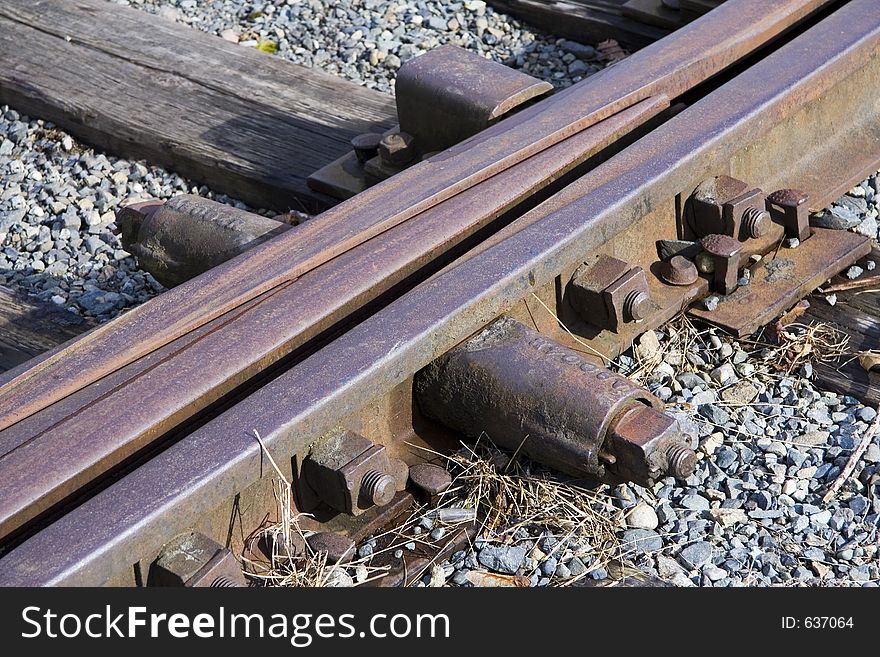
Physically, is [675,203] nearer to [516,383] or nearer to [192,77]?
[516,383]

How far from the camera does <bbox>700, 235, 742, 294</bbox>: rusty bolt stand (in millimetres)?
3496

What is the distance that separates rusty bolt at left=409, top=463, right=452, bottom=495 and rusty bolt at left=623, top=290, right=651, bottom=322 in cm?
65

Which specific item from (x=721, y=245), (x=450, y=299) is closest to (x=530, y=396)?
(x=450, y=299)

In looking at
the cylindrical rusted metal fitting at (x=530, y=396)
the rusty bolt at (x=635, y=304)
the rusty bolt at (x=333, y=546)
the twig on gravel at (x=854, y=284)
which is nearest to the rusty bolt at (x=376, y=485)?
the rusty bolt at (x=333, y=546)

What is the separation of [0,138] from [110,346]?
2467mm

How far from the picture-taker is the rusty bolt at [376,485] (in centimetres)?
280

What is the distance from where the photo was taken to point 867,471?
2988 mm

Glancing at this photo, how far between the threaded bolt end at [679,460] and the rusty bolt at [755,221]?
3.27 feet

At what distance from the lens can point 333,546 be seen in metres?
2.85

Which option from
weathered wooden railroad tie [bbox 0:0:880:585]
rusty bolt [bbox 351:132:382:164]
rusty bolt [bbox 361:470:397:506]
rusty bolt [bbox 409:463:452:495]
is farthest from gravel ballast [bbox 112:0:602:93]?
rusty bolt [bbox 361:470:397:506]

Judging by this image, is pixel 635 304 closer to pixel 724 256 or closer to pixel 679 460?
pixel 724 256

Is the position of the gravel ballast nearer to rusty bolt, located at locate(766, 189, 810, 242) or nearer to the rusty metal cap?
rusty bolt, located at locate(766, 189, 810, 242)
